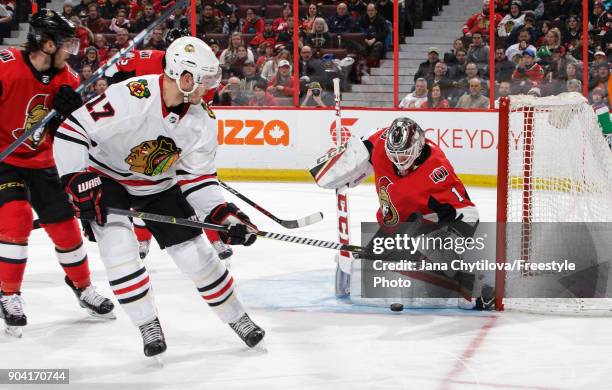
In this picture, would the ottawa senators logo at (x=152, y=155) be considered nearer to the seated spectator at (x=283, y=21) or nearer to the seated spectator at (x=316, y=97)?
the seated spectator at (x=316, y=97)

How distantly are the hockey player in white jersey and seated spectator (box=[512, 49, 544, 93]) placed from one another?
5315 millimetres

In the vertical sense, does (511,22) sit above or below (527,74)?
above

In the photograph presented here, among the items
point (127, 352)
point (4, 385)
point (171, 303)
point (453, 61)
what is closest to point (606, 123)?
point (171, 303)

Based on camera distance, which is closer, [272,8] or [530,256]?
[530,256]

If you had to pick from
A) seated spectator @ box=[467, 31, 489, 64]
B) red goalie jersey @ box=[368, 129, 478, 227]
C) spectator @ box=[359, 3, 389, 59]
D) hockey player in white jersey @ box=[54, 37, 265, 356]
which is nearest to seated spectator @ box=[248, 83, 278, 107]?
spectator @ box=[359, 3, 389, 59]

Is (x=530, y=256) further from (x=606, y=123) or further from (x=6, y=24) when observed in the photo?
(x=6, y=24)

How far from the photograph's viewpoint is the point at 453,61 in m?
8.70

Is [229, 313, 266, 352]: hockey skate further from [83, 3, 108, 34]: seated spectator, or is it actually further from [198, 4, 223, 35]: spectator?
[83, 3, 108, 34]: seated spectator

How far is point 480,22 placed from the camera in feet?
28.8

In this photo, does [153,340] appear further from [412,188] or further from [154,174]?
[412,188]

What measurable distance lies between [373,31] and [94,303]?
18.2ft

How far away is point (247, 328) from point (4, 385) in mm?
846

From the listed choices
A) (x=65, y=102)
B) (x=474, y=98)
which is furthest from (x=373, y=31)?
(x=65, y=102)

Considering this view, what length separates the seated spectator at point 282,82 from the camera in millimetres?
8984
